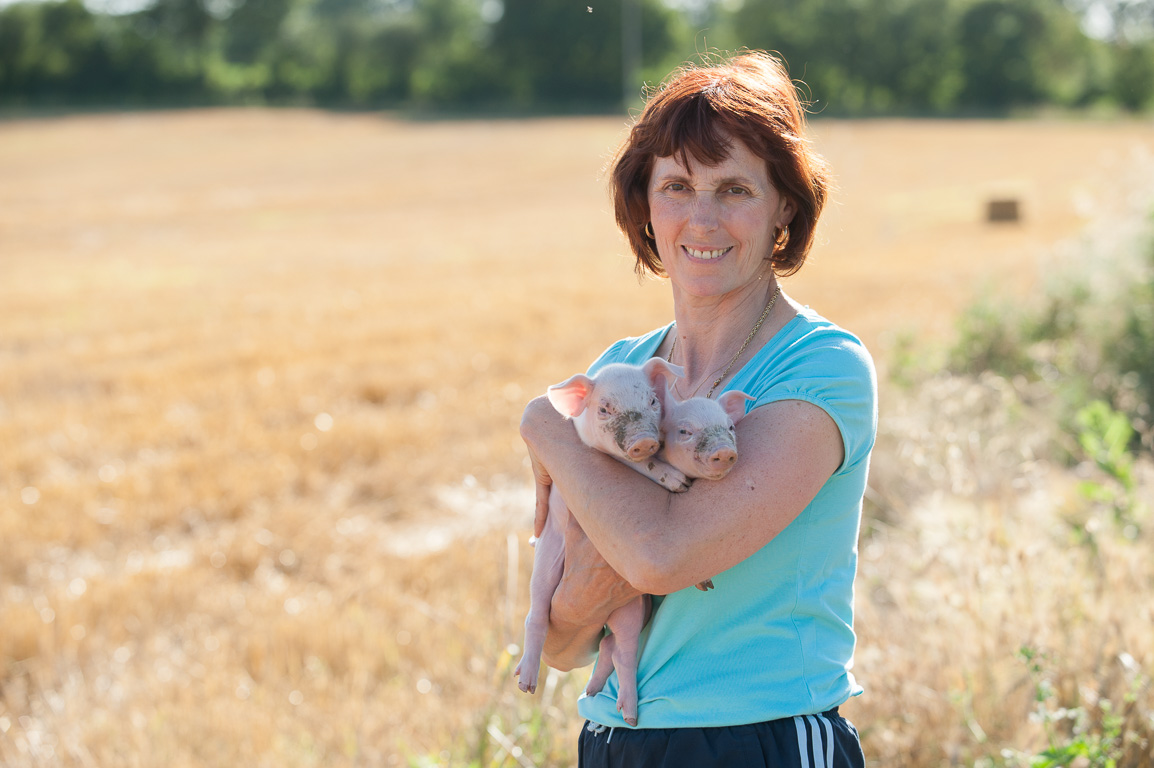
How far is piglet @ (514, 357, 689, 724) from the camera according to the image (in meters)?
2.07

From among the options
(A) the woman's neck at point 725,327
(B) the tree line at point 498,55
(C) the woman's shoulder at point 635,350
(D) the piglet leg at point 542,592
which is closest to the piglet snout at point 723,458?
(A) the woman's neck at point 725,327

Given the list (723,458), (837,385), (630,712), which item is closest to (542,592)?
(630,712)

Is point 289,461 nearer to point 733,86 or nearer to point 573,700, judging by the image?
point 573,700

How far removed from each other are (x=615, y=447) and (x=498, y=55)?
60397 mm

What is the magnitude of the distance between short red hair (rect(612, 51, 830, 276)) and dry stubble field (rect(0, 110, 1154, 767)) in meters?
0.61

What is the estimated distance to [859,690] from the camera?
229cm

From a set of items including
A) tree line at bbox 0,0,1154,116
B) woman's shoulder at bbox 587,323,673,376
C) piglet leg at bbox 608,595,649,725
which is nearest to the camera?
piglet leg at bbox 608,595,649,725

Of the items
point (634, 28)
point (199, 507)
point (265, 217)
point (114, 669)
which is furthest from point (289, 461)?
point (634, 28)

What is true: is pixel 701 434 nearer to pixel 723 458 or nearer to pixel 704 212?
pixel 723 458

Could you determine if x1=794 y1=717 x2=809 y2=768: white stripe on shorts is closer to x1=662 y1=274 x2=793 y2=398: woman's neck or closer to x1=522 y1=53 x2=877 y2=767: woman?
x1=522 y1=53 x2=877 y2=767: woman

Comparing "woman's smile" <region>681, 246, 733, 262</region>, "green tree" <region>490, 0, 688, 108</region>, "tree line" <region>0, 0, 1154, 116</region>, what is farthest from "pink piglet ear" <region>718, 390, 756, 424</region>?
"green tree" <region>490, 0, 688, 108</region>

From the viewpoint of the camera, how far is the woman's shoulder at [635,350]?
8.61ft

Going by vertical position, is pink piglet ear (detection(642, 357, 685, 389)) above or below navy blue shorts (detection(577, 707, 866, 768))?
above

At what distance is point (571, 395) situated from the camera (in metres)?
2.27
